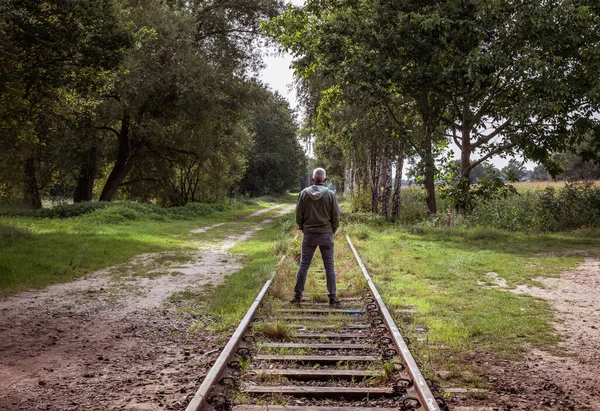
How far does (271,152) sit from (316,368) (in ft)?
209

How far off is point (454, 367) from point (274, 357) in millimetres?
1767

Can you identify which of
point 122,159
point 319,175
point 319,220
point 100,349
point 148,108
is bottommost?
point 100,349

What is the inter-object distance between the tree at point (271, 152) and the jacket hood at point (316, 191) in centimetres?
5772

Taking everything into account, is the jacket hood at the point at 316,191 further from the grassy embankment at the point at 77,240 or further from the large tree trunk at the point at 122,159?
the large tree trunk at the point at 122,159

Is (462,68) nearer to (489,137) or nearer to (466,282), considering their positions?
(489,137)

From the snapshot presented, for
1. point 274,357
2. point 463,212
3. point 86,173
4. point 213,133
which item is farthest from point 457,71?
point 86,173

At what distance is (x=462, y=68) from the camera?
16.2 meters

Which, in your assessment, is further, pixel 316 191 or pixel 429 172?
pixel 429 172

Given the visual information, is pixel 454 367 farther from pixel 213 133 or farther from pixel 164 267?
pixel 213 133

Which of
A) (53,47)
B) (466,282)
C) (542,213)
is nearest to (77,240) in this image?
(53,47)

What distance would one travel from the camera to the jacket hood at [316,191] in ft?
25.0

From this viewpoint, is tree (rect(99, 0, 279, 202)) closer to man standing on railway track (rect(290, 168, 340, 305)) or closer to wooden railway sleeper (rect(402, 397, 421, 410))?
man standing on railway track (rect(290, 168, 340, 305))

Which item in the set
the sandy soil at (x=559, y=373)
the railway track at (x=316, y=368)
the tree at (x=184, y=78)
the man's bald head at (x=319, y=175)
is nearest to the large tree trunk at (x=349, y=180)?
the tree at (x=184, y=78)

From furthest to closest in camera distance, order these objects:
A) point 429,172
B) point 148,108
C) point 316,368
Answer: point 148,108, point 429,172, point 316,368
